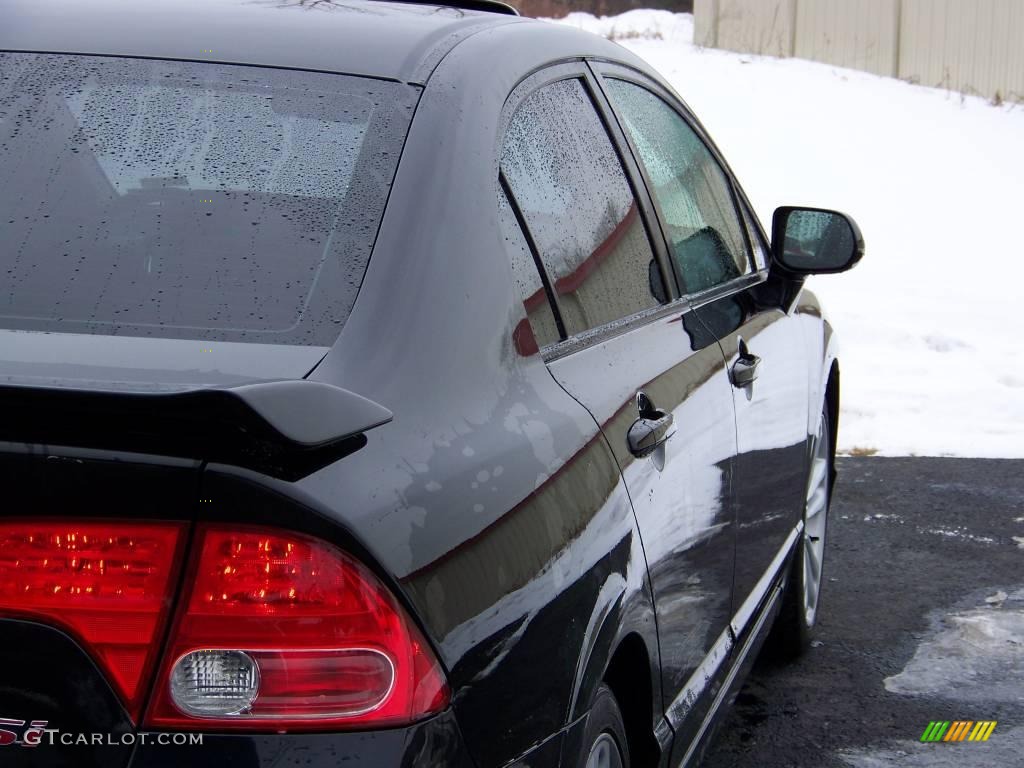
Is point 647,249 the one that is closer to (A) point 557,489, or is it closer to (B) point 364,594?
(A) point 557,489

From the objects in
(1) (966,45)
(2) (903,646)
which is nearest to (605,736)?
(2) (903,646)

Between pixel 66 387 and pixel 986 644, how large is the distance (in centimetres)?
401

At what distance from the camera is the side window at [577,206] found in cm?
245

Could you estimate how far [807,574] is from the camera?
4691 mm

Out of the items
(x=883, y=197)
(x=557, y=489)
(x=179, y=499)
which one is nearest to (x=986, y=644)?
(x=557, y=489)

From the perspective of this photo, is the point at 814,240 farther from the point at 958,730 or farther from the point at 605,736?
the point at 605,736

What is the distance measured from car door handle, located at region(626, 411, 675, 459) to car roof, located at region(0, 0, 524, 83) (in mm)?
679

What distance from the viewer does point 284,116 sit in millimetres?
2295

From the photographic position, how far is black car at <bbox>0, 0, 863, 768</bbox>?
1542mm

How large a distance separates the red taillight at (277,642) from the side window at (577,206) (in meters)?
0.92

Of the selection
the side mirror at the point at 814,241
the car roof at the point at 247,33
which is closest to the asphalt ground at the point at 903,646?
the side mirror at the point at 814,241

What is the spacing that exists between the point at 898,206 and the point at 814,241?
54.9 ft

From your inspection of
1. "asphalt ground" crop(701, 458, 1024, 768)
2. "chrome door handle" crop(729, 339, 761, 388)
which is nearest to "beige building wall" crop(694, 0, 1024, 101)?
"asphalt ground" crop(701, 458, 1024, 768)
